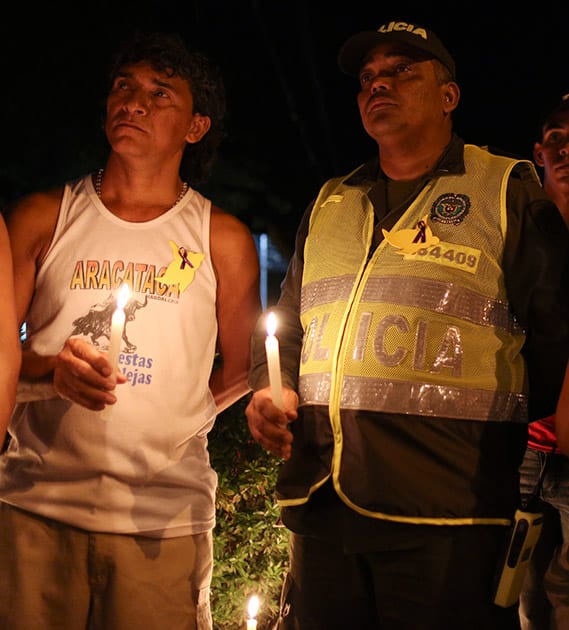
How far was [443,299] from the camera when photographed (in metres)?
2.92

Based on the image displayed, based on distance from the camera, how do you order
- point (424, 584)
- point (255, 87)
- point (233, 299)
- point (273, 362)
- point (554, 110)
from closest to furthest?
point (273, 362) < point (424, 584) < point (233, 299) < point (554, 110) < point (255, 87)

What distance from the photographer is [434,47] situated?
345 cm

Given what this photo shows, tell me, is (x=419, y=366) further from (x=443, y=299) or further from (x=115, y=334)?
(x=115, y=334)

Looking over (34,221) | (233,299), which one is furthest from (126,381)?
(34,221)

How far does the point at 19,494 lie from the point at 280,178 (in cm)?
824

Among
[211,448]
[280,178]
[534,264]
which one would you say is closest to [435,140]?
[534,264]

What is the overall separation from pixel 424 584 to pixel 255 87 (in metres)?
8.26

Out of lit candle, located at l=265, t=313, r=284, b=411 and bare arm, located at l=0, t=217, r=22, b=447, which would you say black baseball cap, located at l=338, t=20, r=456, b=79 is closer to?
lit candle, located at l=265, t=313, r=284, b=411

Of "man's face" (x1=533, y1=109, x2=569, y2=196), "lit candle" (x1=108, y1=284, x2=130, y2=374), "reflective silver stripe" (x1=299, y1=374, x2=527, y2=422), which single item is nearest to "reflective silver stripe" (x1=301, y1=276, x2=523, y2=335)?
"reflective silver stripe" (x1=299, y1=374, x2=527, y2=422)

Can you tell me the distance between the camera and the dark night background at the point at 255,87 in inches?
291

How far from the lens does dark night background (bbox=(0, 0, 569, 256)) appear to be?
24.2ft

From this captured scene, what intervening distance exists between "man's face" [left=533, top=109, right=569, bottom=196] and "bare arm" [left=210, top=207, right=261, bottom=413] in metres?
1.44

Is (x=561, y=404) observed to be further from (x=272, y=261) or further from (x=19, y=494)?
(x=272, y=261)

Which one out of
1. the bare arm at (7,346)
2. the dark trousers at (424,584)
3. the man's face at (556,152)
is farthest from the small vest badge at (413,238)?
the bare arm at (7,346)
